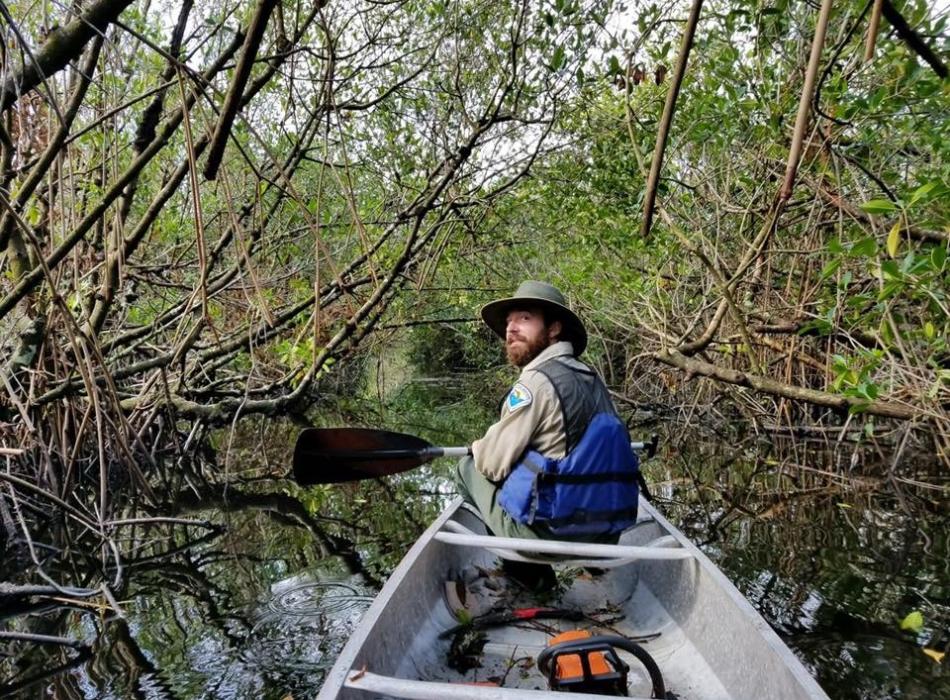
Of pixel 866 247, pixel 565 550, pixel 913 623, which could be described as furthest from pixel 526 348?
pixel 913 623

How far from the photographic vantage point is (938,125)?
3.92m

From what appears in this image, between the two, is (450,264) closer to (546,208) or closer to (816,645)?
(546,208)

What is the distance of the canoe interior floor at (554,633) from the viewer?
2611mm

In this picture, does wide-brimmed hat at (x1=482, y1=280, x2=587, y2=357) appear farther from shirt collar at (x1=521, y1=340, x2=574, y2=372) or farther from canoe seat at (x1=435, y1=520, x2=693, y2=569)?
canoe seat at (x1=435, y1=520, x2=693, y2=569)

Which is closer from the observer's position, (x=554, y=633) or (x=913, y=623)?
(x=554, y=633)

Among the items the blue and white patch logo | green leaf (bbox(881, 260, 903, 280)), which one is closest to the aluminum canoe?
the blue and white patch logo

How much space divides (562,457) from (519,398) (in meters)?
0.32

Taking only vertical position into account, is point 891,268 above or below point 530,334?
above

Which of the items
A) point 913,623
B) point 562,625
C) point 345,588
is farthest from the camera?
point 345,588

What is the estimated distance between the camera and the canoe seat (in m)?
2.92

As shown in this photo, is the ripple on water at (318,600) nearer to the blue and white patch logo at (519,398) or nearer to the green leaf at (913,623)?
the blue and white patch logo at (519,398)

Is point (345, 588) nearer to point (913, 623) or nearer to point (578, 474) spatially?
point (578, 474)

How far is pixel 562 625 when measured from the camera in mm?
3064

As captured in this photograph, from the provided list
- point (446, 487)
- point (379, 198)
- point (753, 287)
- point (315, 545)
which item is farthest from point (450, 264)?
point (315, 545)
